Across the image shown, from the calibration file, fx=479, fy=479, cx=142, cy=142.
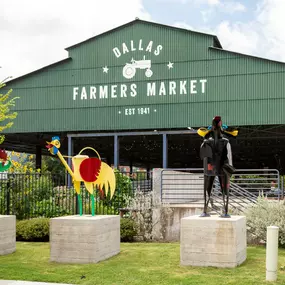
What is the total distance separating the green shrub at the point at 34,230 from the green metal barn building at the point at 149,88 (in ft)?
54.1

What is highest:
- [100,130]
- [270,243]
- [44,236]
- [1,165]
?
[100,130]

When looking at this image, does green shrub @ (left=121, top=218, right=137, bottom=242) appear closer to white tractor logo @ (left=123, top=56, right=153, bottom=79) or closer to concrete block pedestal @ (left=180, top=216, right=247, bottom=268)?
concrete block pedestal @ (left=180, top=216, right=247, bottom=268)

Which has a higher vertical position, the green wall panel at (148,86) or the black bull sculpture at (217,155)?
the green wall panel at (148,86)

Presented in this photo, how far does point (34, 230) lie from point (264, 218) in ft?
23.3

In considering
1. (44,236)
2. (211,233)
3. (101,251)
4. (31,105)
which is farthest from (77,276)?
(31,105)

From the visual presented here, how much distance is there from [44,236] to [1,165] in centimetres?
334

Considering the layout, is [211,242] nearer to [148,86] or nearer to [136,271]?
[136,271]

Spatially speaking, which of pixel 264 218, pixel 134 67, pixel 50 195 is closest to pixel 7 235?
pixel 50 195

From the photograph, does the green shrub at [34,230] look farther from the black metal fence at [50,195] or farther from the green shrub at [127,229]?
the green shrub at [127,229]

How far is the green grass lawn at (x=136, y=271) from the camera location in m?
8.98

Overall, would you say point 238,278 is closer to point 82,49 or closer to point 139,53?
point 139,53

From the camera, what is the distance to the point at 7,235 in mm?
12602

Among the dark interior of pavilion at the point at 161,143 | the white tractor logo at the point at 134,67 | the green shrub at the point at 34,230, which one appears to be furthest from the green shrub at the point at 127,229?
the dark interior of pavilion at the point at 161,143

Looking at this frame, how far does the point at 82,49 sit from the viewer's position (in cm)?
3247
